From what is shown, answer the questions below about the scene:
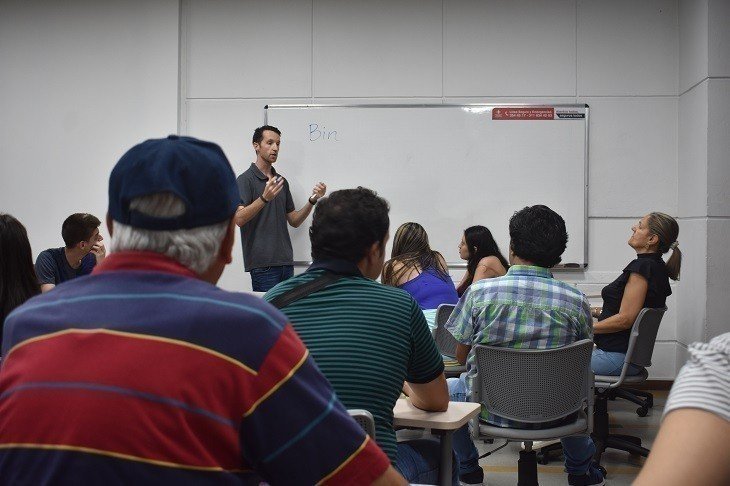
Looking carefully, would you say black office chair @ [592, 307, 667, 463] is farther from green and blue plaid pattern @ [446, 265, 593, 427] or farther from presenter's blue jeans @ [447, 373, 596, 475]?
green and blue plaid pattern @ [446, 265, 593, 427]

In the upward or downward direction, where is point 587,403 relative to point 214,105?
downward

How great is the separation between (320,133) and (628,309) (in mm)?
2832

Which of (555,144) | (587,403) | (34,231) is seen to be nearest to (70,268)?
(34,231)

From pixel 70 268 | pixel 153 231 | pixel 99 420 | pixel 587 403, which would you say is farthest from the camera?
pixel 70 268

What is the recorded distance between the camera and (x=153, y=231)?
1066mm

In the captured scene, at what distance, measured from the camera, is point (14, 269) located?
2.61m

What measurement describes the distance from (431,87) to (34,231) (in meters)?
3.25

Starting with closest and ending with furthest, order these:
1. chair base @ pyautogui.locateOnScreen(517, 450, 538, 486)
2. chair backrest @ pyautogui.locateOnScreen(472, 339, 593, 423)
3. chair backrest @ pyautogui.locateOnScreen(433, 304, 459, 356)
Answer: chair backrest @ pyautogui.locateOnScreen(472, 339, 593, 423) → chair base @ pyautogui.locateOnScreen(517, 450, 538, 486) → chair backrest @ pyautogui.locateOnScreen(433, 304, 459, 356)

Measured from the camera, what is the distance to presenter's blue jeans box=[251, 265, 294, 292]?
583 cm

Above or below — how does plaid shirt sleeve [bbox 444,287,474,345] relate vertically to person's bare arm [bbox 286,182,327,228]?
below

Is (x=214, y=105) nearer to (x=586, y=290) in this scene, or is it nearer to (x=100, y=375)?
(x=586, y=290)

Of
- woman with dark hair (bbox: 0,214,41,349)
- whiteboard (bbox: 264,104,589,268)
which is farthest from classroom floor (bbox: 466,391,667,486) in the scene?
woman with dark hair (bbox: 0,214,41,349)

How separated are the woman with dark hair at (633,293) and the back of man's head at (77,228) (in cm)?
272

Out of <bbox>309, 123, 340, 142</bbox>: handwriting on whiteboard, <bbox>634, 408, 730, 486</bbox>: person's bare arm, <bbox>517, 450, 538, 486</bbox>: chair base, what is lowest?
<bbox>517, 450, 538, 486</bbox>: chair base
